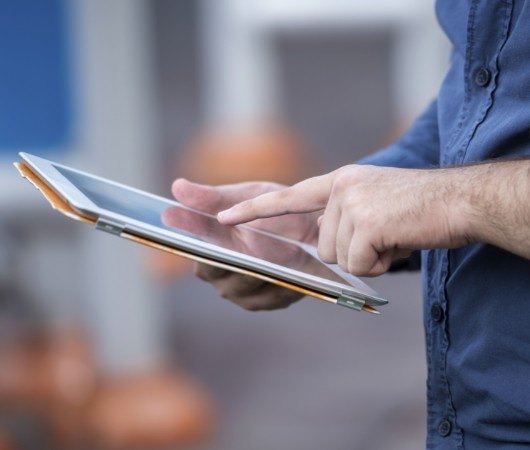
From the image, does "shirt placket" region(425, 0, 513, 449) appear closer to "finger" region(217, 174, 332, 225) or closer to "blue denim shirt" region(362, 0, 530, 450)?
"blue denim shirt" region(362, 0, 530, 450)

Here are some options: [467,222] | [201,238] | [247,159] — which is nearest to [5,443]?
[201,238]

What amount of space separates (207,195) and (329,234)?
0.38 meters

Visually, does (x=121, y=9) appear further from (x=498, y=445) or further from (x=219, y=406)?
(x=498, y=445)

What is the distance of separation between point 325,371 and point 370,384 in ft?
0.84

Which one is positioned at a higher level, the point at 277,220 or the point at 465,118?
the point at 465,118

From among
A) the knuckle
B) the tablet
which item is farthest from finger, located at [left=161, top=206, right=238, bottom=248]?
the knuckle

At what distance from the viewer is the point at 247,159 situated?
898cm

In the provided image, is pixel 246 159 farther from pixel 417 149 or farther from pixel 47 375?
pixel 417 149

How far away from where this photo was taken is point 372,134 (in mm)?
12141

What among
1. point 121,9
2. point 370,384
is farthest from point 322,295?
point 370,384

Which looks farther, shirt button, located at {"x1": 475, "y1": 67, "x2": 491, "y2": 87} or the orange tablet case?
shirt button, located at {"x1": 475, "y1": 67, "x2": 491, "y2": 87}

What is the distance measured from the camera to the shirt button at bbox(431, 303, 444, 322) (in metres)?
1.47

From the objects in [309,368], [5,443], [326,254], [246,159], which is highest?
[326,254]

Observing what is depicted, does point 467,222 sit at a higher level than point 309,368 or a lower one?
higher
